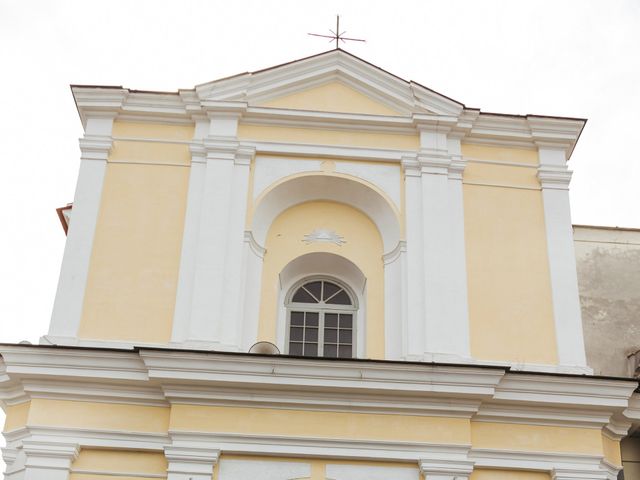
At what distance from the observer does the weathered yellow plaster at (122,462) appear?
37.0 feet

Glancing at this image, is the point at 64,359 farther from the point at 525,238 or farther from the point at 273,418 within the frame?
the point at 525,238

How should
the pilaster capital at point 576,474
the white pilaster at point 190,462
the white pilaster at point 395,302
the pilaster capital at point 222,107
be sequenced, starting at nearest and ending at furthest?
the white pilaster at point 190,462 → the pilaster capital at point 576,474 → the white pilaster at point 395,302 → the pilaster capital at point 222,107

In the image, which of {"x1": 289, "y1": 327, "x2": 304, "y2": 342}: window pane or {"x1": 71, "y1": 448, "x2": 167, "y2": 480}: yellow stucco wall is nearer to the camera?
{"x1": 71, "y1": 448, "x2": 167, "y2": 480}: yellow stucco wall

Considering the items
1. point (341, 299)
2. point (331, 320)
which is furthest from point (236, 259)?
point (341, 299)

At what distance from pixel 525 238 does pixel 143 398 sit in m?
5.89

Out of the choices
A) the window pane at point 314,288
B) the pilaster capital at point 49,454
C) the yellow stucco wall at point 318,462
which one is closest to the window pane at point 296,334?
the window pane at point 314,288

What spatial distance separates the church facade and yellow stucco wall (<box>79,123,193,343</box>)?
0.03 m

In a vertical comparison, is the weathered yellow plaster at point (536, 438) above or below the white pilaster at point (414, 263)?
below

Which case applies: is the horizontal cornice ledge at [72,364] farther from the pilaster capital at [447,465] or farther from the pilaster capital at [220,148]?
the pilaster capital at [447,465]

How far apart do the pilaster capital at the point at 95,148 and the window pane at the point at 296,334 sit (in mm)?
3781

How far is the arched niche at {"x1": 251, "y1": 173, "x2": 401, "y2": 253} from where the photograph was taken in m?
13.6

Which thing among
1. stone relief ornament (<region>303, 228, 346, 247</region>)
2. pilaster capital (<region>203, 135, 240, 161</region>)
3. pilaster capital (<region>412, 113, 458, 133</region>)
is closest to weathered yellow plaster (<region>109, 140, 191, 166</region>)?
pilaster capital (<region>203, 135, 240, 161</region>)

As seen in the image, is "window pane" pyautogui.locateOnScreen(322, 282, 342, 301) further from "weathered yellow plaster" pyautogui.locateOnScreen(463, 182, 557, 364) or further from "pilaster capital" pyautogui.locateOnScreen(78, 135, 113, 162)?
"pilaster capital" pyautogui.locateOnScreen(78, 135, 113, 162)

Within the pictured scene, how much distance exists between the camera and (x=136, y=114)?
14.0 m
